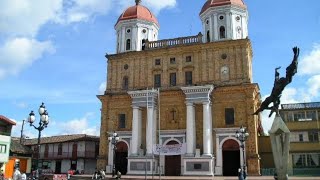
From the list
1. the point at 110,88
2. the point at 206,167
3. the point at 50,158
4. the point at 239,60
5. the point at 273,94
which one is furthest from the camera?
the point at 50,158

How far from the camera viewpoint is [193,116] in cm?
3844

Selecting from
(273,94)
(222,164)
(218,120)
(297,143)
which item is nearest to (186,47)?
(218,120)

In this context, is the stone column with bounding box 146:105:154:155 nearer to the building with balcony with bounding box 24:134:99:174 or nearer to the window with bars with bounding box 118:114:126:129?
the window with bars with bounding box 118:114:126:129

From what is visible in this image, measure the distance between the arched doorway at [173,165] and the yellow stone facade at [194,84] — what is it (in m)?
3.01

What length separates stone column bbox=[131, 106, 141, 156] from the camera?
130 feet

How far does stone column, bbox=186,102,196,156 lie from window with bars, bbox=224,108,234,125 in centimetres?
348

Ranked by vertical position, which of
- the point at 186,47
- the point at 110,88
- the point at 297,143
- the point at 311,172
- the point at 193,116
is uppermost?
the point at 186,47

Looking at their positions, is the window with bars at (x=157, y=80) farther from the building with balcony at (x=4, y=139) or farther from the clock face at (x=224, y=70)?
the building with balcony at (x=4, y=139)

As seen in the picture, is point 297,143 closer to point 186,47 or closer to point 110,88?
point 186,47

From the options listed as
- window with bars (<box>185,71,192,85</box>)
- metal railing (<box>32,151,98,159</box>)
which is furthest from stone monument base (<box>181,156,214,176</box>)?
metal railing (<box>32,151,98,159</box>)

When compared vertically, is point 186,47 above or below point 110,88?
above

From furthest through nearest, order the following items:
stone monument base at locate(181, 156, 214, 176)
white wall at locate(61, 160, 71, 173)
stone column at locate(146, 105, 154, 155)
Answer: white wall at locate(61, 160, 71, 173) → stone column at locate(146, 105, 154, 155) → stone monument base at locate(181, 156, 214, 176)

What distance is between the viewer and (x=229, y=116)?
38062mm

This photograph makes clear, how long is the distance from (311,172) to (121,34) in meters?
27.2
